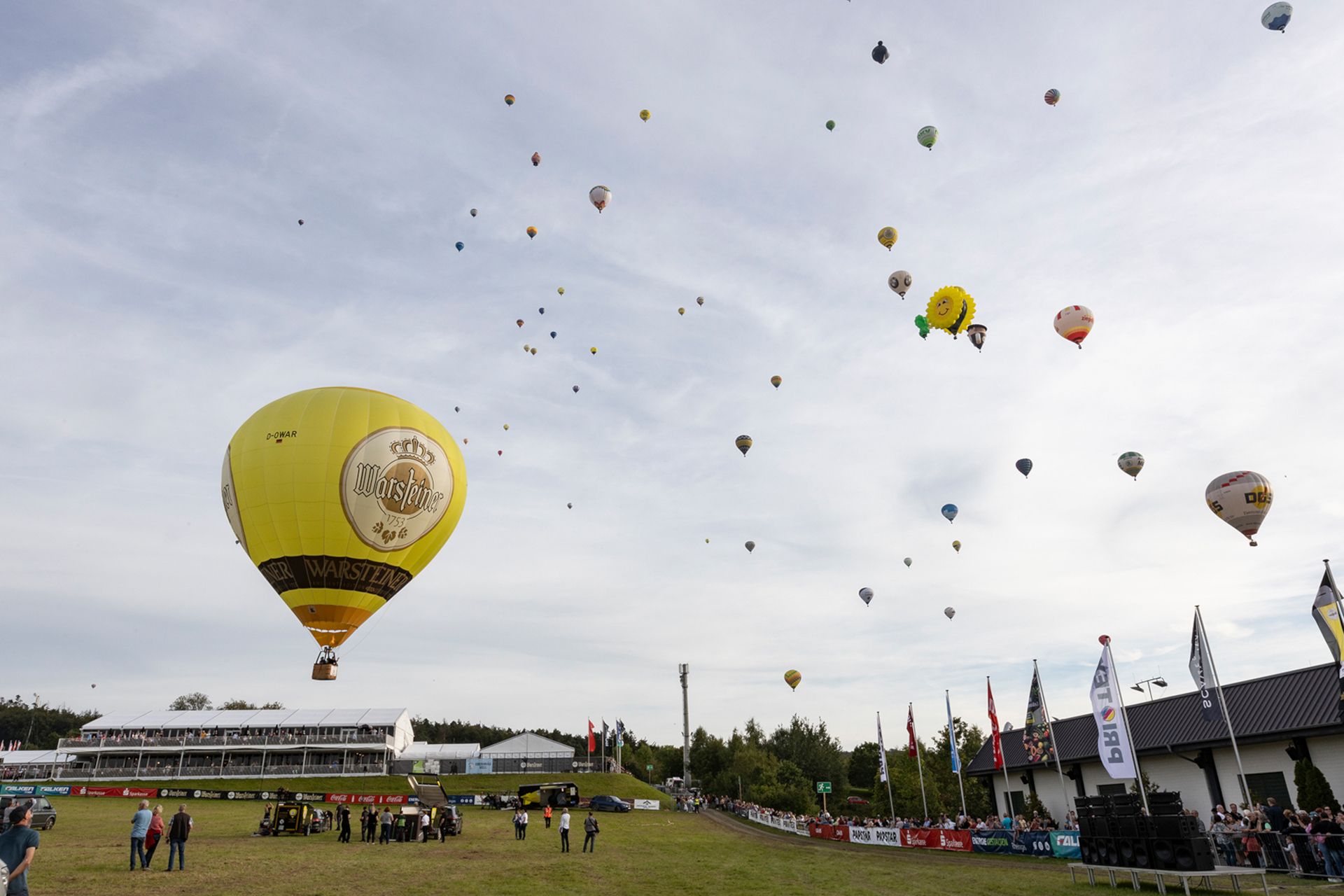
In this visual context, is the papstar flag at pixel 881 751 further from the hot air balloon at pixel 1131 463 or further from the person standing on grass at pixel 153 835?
the person standing on grass at pixel 153 835

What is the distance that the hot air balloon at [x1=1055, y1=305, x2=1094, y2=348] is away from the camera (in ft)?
108

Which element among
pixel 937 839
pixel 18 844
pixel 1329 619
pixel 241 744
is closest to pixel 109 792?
pixel 241 744

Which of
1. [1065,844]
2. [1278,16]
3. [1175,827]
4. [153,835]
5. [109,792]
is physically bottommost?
[1065,844]

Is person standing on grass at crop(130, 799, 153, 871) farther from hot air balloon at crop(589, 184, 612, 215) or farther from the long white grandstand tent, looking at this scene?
the long white grandstand tent

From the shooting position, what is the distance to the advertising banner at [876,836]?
34.8 meters

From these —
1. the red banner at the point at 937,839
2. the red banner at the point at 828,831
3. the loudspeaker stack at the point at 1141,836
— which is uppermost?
the loudspeaker stack at the point at 1141,836

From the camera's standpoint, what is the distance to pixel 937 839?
32344 mm

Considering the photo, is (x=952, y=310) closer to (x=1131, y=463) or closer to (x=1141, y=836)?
(x=1131, y=463)

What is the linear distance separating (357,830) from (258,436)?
2098 cm

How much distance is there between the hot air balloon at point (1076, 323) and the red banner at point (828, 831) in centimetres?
2556

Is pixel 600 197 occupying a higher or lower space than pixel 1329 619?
higher

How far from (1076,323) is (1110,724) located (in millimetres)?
17183

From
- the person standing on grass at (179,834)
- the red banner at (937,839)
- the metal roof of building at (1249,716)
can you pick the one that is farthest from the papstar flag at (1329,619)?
the person standing on grass at (179,834)

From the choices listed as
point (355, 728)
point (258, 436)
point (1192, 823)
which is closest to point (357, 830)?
point (258, 436)
